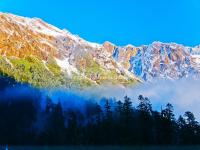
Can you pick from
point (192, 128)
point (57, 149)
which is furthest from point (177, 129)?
point (57, 149)

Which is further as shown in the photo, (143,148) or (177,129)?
(177,129)

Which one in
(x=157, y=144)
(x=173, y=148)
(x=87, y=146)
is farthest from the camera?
(x=87, y=146)

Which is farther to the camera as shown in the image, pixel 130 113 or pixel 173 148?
pixel 130 113

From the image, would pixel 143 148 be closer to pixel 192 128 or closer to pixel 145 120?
pixel 145 120

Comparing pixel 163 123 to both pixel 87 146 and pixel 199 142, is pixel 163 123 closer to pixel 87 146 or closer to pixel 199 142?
pixel 199 142

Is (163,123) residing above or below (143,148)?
above

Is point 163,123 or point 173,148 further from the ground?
point 163,123

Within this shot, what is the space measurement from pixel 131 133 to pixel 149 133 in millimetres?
7494

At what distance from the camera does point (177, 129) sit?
19925 cm

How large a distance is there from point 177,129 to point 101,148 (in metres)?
37.3

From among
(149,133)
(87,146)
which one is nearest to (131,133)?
(149,133)

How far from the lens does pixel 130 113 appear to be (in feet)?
652

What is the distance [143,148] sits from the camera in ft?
573

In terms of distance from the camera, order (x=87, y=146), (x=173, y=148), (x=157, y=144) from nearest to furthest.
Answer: (x=173, y=148) < (x=157, y=144) < (x=87, y=146)
